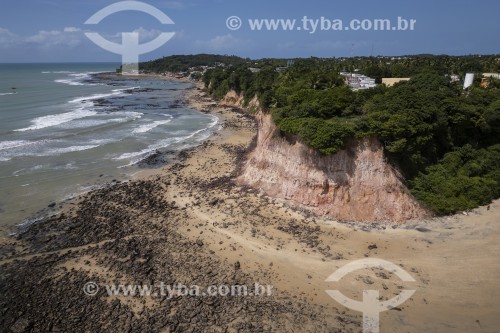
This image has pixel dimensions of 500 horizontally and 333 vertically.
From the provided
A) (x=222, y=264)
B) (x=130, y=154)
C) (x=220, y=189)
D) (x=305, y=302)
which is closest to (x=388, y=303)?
(x=305, y=302)

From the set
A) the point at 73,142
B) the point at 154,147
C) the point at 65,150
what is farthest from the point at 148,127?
the point at 65,150

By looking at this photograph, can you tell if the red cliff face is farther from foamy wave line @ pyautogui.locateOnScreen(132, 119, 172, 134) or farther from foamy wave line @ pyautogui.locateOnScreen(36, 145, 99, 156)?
foamy wave line @ pyautogui.locateOnScreen(132, 119, 172, 134)

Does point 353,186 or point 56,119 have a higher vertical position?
point 56,119

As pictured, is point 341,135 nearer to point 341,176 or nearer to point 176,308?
point 341,176

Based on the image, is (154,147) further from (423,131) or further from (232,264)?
A: (423,131)

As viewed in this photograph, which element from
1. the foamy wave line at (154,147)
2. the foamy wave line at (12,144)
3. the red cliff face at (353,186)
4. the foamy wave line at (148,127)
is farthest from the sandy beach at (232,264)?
the foamy wave line at (148,127)

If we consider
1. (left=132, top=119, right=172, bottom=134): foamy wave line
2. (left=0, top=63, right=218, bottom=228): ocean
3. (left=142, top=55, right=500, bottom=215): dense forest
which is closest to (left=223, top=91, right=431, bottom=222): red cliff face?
(left=142, top=55, right=500, bottom=215): dense forest

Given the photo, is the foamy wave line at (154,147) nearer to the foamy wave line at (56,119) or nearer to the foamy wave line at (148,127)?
the foamy wave line at (148,127)
